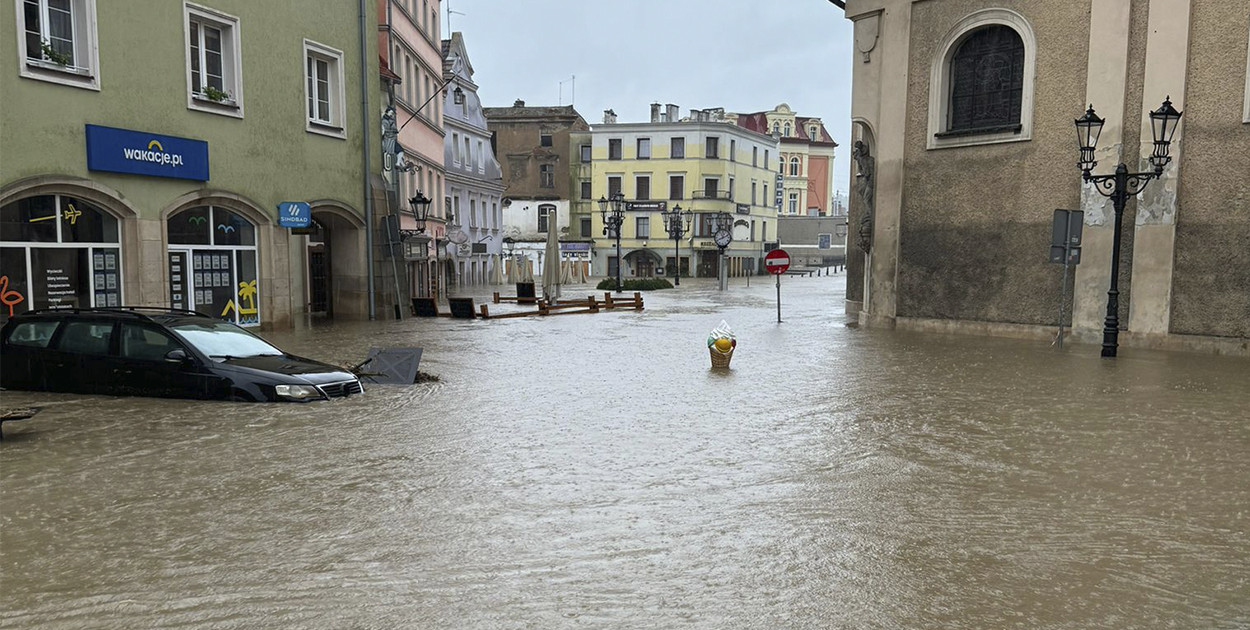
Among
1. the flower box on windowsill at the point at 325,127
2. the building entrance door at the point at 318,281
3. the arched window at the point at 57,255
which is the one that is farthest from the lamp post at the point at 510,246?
the arched window at the point at 57,255

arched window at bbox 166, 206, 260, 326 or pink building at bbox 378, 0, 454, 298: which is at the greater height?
pink building at bbox 378, 0, 454, 298

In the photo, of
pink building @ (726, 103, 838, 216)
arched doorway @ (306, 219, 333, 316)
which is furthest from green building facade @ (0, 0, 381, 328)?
pink building @ (726, 103, 838, 216)

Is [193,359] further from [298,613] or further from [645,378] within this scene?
[298,613]

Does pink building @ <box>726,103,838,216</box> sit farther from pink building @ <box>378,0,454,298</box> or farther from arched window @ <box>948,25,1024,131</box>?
arched window @ <box>948,25,1024,131</box>

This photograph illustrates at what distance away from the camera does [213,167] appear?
18422 millimetres

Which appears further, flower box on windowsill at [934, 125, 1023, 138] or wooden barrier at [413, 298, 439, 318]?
wooden barrier at [413, 298, 439, 318]

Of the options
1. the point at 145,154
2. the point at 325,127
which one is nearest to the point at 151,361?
the point at 145,154

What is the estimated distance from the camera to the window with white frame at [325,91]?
2162cm

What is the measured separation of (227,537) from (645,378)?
8136 millimetres

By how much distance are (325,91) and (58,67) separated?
25.5 ft

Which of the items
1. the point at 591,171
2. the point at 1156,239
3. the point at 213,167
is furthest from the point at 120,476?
the point at 591,171

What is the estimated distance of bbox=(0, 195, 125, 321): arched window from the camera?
47.5ft

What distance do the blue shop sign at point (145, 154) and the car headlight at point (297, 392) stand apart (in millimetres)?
8058

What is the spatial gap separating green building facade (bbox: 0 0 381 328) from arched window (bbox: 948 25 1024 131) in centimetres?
1418
